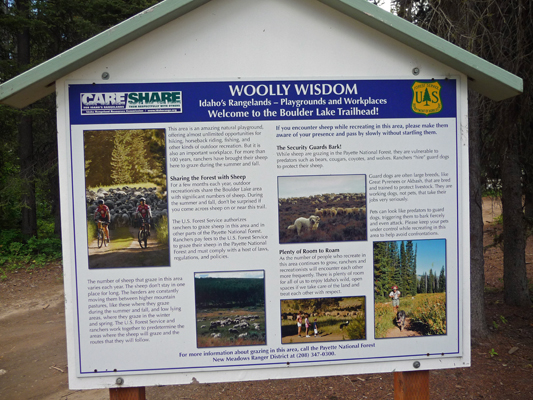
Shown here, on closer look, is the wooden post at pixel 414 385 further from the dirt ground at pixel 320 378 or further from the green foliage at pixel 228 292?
the dirt ground at pixel 320 378

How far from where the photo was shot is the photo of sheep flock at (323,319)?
2264mm

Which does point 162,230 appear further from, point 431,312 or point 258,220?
point 431,312

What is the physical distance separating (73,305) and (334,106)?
1773 millimetres

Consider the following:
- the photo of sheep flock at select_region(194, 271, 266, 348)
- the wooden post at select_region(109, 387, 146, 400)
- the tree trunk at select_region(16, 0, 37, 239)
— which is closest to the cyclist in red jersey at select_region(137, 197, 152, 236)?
the photo of sheep flock at select_region(194, 271, 266, 348)

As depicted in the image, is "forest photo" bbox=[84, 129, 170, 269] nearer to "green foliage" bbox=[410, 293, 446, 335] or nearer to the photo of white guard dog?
the photo of white guard dog

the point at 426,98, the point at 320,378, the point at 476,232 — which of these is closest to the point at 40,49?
the point at 320,378

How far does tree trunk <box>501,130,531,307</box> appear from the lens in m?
6.28

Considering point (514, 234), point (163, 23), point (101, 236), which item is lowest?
point (514, 234)

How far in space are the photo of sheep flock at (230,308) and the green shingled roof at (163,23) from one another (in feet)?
4.21

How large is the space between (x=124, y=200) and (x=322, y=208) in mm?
1066

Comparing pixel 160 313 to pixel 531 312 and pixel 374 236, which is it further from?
pixel 531 312

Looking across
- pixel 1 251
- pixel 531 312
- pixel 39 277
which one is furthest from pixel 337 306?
pixel 1 251

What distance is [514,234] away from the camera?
649 centimetres

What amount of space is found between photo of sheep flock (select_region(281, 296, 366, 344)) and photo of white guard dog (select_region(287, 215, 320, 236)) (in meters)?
0.39
